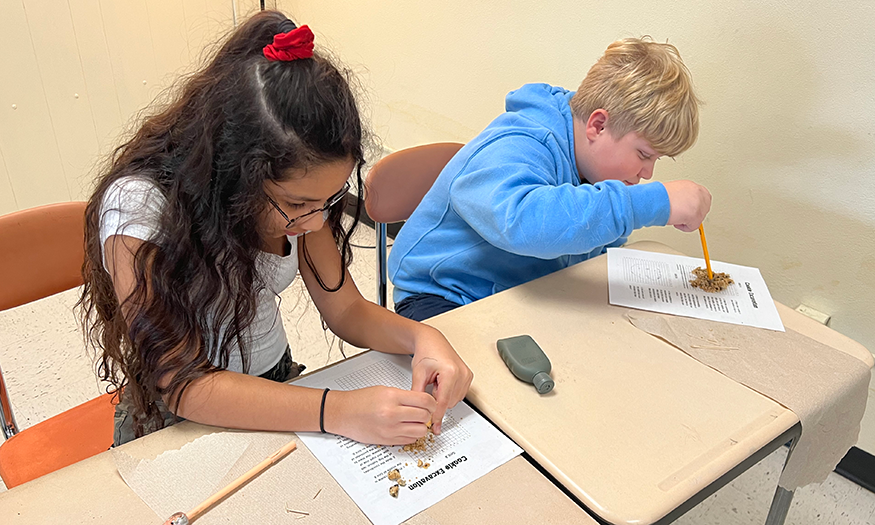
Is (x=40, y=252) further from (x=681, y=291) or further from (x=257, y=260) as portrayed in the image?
(x=681, y=291)

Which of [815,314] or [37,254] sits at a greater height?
[37,254]

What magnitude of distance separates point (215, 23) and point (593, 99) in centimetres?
198

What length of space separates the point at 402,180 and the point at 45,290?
27.5 inches

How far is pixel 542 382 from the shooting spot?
2.69ft

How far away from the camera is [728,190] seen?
1577 mm

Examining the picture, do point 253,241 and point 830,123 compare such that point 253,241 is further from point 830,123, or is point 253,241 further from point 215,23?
point 215,23

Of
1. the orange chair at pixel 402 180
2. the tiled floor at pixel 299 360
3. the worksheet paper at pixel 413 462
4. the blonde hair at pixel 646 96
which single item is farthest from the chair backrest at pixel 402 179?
the worksheet paper at pixel 413 462

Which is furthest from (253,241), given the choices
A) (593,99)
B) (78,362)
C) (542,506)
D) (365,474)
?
(78,362)

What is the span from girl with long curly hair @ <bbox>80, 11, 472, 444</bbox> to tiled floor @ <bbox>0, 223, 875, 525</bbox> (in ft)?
1.30

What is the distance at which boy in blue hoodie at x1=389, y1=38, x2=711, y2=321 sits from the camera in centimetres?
106

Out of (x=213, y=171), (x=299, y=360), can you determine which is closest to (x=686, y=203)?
(x=213, y=171)

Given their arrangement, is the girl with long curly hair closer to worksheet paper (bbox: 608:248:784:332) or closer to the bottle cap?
the bottle cap

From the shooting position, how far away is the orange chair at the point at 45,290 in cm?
95

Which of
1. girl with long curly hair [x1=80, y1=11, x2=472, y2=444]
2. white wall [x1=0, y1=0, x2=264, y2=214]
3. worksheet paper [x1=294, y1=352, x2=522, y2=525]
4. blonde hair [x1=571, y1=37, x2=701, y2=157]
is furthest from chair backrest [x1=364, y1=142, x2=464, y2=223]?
→ white wall [x1=0, y1=0, x2=264, y2=214]
